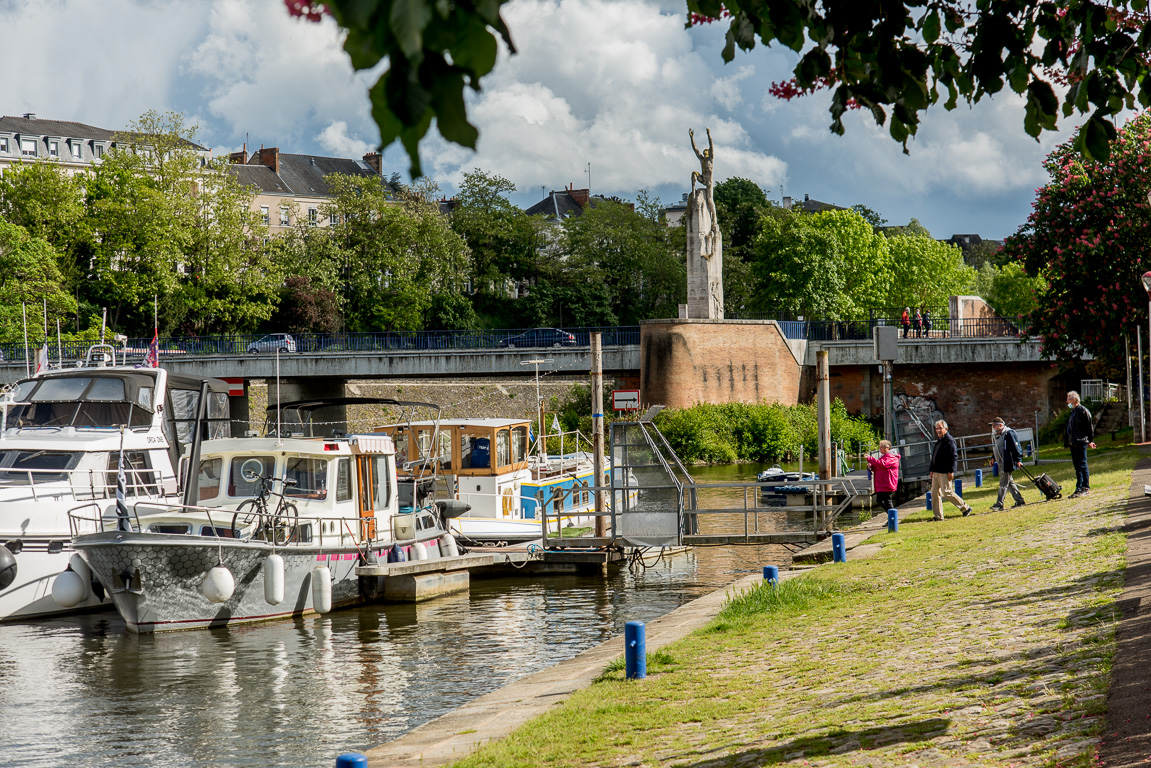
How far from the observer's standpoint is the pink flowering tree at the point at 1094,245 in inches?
1056

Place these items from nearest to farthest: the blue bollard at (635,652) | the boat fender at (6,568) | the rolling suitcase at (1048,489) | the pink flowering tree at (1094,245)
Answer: the blue bollard at (635,652) < the boat fender at (6,568) < the rolling suitcase at (1048,489) < the pink flowering tree at (1094,245)

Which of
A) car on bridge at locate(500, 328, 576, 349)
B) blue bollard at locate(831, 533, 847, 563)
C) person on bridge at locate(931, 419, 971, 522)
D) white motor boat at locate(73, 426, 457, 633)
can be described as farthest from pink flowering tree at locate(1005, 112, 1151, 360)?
car on bridge at locate(500, 328, 576, 349)

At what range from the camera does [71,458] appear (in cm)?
2000

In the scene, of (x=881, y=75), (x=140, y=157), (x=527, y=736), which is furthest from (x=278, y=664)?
(x=140, y=157)

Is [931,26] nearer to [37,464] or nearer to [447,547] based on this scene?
[447,547]

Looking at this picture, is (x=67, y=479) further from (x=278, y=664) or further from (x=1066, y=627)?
(x=1066, y=627)

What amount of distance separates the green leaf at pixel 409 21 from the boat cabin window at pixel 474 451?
Answer: 836 inches

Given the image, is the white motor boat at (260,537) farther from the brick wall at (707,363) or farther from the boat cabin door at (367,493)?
the brick wall at (707,363)

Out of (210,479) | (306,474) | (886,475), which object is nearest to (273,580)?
(306,474)

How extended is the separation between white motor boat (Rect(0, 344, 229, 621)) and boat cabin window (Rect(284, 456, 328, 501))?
2.66 m

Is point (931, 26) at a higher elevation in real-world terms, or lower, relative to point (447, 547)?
higher

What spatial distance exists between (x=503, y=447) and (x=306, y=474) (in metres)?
5.86

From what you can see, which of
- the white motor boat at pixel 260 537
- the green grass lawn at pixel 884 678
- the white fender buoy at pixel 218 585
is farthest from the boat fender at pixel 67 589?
the green grass lawn at pixel 884 678

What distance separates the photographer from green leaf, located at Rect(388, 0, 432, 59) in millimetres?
2172
